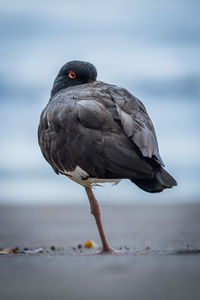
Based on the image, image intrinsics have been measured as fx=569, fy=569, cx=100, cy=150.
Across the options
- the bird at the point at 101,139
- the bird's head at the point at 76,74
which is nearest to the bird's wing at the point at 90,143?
the bird at the point at 101,139

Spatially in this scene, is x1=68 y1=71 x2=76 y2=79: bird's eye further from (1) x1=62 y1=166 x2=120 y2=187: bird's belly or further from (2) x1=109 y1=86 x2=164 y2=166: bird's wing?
(1) x1=62 y1=166 x2=120 y2=187: bird's belly

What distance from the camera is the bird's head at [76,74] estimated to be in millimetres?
7668

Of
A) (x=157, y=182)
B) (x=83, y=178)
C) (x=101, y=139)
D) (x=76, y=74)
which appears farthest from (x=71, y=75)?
(x=157, y=182)

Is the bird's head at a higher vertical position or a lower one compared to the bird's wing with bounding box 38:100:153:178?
higher

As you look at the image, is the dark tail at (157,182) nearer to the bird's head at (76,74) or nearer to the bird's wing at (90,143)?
the bird's wing at (90,143)

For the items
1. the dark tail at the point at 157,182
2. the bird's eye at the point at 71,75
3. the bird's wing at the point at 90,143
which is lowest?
the dark tail at the point at 157,182

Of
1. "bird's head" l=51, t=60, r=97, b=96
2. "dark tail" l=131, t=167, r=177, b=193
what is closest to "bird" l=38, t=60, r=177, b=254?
"dark tail" l=131, t=167, r=177, b=193

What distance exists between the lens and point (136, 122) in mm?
5871

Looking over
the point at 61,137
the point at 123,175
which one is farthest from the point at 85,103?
the point at 123,175

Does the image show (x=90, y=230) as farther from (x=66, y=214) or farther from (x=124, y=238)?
(x=66, y=214)

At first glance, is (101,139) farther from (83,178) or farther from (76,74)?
(76,74)

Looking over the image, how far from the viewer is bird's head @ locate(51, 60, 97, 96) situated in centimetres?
767

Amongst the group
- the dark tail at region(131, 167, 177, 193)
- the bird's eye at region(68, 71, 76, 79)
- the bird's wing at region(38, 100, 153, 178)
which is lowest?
the dark tail at region(131, 167, 177, 193)

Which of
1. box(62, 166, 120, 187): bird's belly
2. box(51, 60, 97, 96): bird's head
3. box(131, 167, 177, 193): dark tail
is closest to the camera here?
box(131, 167, 177, 193): dark tail
